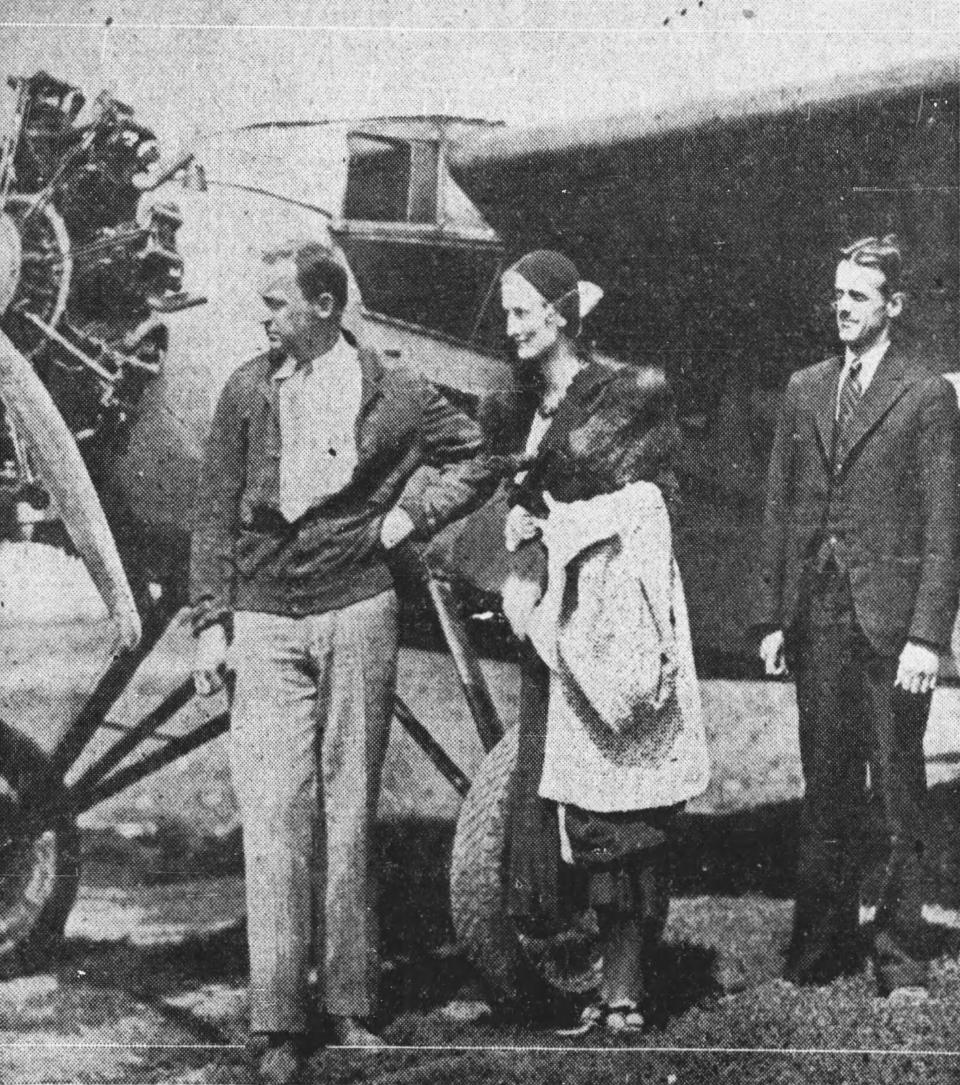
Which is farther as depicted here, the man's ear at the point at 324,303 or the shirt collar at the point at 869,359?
the shirt collar at the point at 869,359

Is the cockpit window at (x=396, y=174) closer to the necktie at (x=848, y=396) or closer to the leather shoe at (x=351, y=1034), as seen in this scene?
the necktie at (x=848, y=396)

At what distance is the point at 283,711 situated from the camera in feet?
11.5

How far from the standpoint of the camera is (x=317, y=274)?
3592 mm

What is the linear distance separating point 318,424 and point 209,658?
684mm

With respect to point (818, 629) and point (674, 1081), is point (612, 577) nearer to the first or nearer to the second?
point (818, 629)

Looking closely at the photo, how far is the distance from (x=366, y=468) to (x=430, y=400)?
0.89 ft

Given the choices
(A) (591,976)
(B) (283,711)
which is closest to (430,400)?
(B) (283,711)

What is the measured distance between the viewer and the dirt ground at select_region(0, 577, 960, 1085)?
362 centimetres

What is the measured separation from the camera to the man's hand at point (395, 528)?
3523mm

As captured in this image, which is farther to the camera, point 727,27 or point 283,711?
point 727,27

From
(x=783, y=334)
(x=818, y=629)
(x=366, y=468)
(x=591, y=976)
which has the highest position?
(x=783, y=334)

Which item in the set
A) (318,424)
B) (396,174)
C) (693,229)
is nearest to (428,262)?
(396,174)

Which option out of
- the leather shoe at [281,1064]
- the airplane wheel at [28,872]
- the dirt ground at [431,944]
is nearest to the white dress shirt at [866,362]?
the dirt ground at [431,944]

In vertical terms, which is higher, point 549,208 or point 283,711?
point 549,208
